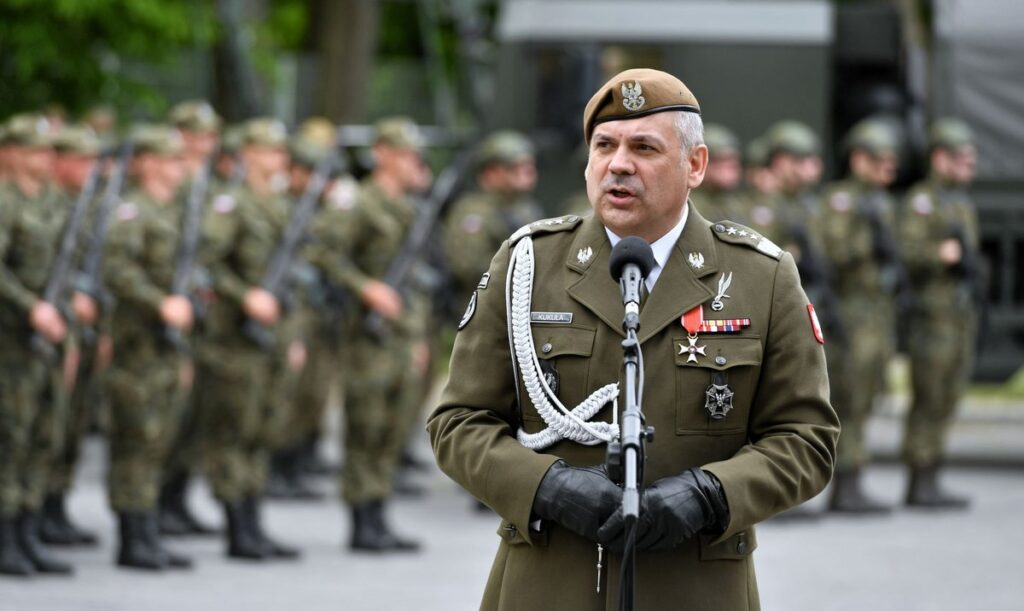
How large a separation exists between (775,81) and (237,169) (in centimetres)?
499

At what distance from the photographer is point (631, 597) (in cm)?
316

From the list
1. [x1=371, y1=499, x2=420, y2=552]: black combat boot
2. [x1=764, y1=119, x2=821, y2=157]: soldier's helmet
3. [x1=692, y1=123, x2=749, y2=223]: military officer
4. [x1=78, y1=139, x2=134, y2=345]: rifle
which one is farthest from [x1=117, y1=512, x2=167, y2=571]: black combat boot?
[x1=764, y1=119, x2=821, y2=157]: soldier's helmet

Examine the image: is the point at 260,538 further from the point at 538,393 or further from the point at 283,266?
the point at 538,393

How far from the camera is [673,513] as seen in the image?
10.3 ft

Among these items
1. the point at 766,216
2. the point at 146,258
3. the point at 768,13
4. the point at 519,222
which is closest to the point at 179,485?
the point at 146,258

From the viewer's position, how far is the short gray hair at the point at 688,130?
3.41 metres

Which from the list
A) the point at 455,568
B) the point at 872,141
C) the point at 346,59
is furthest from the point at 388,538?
the point at 346,59

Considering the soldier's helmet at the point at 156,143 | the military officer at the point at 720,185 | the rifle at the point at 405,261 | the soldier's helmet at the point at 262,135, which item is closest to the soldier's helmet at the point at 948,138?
the military officer at the point at 720,185

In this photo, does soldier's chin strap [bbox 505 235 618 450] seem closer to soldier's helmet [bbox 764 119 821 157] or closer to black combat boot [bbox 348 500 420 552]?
black combat boot [bbox 348 500 420 552]

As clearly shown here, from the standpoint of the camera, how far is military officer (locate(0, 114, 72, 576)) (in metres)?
7.98

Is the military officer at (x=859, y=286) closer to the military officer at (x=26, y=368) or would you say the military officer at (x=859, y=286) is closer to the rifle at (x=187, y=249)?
the rifle at (x=187, y=249)

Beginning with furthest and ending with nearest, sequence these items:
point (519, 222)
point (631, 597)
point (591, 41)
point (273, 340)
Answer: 1. point (591, 41)
2. point (519, 222)
3. point (273, 340)
4. point (631, 597)

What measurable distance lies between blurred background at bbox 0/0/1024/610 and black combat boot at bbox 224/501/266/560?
16 cm

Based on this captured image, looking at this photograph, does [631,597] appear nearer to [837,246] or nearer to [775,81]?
[837,246]
